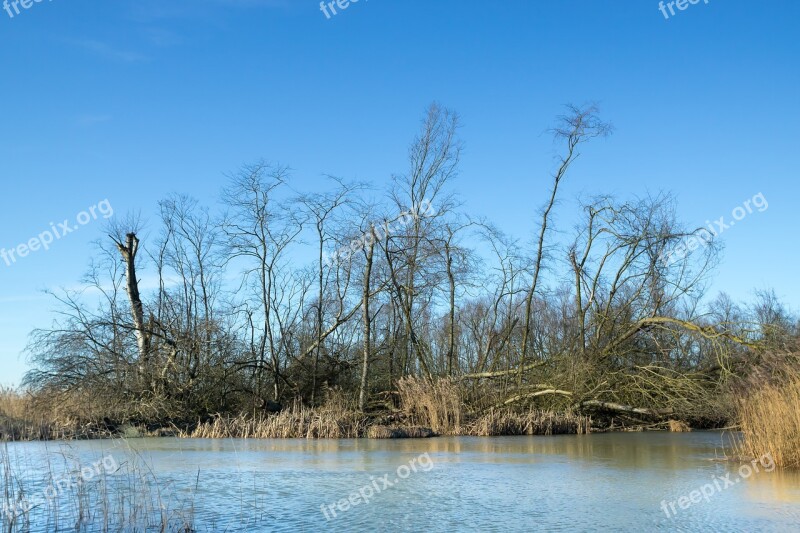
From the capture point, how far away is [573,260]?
24.5 m

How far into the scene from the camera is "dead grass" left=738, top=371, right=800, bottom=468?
1015cm

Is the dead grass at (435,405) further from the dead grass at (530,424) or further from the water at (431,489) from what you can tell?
the water at (431,489)

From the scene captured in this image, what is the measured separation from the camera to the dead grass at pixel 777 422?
10.1 meters

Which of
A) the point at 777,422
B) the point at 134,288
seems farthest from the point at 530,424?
the point at 134,288

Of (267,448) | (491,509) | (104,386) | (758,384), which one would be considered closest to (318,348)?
(104,386)

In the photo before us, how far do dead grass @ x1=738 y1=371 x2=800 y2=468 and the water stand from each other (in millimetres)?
321

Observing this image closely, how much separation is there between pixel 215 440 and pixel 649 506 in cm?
1227

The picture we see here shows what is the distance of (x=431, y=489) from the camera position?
9281 millimetres

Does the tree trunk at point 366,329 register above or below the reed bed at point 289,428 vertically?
above

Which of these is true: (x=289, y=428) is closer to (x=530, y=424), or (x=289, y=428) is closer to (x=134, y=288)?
(x=530, y=424)

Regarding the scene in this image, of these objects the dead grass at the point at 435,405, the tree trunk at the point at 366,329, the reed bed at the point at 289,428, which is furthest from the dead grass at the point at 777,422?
the tree trunk at the point at 366,329

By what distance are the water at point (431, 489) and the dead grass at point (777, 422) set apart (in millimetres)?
321

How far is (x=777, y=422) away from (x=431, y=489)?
485 cm

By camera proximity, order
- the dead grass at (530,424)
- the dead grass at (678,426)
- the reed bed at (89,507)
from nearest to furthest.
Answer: the reed bed at (89,507) < the dead grass at (530,424) < the dead grass at (678,426)
